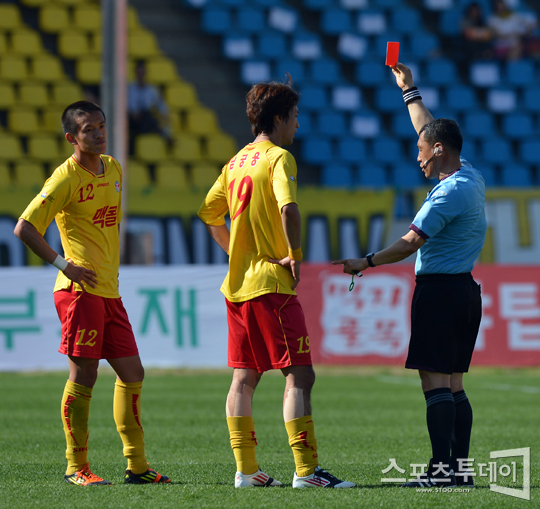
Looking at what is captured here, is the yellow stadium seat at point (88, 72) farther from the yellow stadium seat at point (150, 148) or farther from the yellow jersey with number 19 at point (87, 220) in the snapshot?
the yellow jersey with number 19 at point (87, 220)

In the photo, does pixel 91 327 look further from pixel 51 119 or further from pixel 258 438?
pixel 51 119

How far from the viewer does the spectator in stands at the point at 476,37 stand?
20250 millimetres

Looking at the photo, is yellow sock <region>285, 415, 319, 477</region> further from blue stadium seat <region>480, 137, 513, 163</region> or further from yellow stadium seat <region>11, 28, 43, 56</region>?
blue stadium seat <region>480, 137, 513, 163</region>

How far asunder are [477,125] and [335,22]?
4.16 m

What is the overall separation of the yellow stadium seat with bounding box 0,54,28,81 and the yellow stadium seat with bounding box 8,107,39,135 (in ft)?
3.14

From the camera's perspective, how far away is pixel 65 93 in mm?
17297

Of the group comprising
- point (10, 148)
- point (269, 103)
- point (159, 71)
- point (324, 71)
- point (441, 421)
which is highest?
point (324, 71)

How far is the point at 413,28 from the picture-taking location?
20.6 m

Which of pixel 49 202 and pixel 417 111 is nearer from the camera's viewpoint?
pixel 49 202

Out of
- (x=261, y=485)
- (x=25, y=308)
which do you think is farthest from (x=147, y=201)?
(x=261, y=485)

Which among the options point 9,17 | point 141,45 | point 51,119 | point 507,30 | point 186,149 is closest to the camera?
point 51,119

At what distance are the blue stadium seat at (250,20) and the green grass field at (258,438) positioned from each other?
32.8 ft

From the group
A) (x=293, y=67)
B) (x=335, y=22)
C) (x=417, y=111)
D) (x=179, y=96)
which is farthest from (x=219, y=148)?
(x=417, y=111)

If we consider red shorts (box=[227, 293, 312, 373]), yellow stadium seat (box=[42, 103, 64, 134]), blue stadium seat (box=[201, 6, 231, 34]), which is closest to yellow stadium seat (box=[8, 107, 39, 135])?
yellow stadium seat (box=[42, 103, 64, 134])
